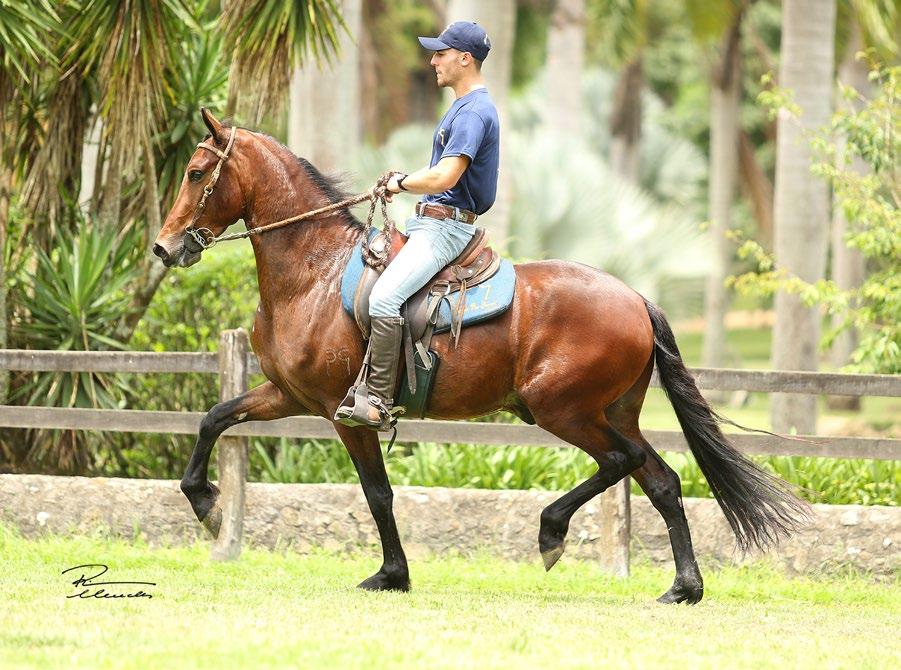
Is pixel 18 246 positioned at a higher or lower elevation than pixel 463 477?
higher

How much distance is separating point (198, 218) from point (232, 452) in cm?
221

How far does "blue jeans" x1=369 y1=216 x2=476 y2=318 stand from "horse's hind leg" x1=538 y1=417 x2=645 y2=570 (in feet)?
3.35

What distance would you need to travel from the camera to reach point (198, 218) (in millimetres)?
7016

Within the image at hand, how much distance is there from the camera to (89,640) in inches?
211

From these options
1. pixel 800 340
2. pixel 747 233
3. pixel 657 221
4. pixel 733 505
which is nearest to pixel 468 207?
pixel 733 505

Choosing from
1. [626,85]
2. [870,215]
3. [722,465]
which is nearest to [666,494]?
[722,465]

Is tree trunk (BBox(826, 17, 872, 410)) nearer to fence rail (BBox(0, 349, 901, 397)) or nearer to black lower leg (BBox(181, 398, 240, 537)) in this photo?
fence rail (BBox(0, 349, 901, 397))

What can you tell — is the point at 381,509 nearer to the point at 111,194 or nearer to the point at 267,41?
the point at 267,41

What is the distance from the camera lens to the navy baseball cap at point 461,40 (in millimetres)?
6746

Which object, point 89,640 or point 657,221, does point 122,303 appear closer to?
point 89,640

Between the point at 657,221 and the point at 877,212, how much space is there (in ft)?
35.1

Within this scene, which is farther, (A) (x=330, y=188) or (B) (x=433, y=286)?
(A) (x=330, y=188)

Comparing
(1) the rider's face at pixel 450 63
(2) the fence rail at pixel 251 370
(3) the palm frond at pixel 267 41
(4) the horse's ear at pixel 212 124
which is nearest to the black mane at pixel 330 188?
(4) the horse's ear at pixel 212 124

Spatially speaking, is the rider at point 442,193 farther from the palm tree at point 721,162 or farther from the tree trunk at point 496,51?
the palm tree at point 721,162
